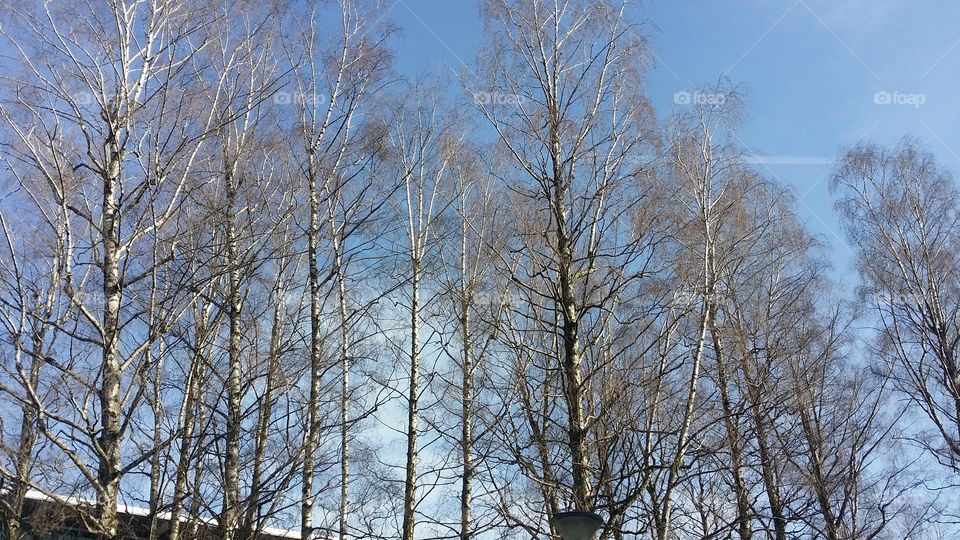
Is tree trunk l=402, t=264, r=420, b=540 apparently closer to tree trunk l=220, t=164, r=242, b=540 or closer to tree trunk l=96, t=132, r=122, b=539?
tree trunk l=220, t=164, r=242, b=540

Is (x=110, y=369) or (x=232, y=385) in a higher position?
(x=232, y=385)

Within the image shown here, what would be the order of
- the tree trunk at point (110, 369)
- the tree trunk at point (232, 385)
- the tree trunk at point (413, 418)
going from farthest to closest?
the tree trunk at point (413, 418) → the tree trunk at point (232, 385) → the tree trunk at point (110, 369)

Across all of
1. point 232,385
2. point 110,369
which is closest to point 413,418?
point 232,385

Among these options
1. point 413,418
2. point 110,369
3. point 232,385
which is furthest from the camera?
point 413,418

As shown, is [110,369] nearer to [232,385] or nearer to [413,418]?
[232,385]

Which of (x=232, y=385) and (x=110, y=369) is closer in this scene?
(x=110, y=369)

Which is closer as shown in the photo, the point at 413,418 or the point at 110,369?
the point at 110,369

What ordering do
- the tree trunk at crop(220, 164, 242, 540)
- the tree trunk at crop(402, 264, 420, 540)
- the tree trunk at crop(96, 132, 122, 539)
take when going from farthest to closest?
Answer: the tree trunk at crop(402, 264, 420, 540) < the tree trunk at crop(220, 164, 242, 540) < the tree trunk at crop(96, 132, 122, 539)

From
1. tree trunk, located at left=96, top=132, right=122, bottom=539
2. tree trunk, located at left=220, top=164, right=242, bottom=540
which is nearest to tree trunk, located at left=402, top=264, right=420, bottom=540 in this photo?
tree trunk, located at left=220, top=164, right=242, bottom=540

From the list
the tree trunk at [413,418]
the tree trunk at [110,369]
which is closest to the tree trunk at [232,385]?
the tree trunk at [110,369]

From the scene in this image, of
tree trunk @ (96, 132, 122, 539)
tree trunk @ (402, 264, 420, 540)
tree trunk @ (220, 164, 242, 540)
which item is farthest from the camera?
tree trunk @ (402, 264, 420, 540)

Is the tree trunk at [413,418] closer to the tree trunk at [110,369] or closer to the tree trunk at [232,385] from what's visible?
the tree trunk at [232,385]

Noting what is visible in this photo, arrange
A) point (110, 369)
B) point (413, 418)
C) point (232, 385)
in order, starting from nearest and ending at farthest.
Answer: point (110, 369)
point (232, 385)
point (413, 418)

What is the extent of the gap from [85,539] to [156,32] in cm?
1102
